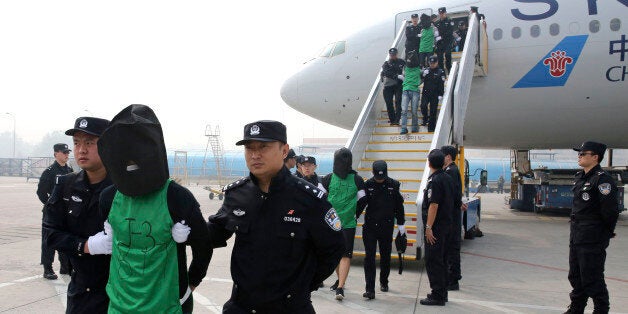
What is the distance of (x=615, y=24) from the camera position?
38.5 feet

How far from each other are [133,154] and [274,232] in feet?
2.69

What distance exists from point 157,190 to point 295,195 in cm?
72

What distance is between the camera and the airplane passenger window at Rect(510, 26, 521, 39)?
39.8ft

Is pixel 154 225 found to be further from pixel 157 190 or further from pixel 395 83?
pixel 395 83

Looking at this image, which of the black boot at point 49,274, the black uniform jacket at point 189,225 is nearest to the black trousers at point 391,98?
the black boot at point 49,274

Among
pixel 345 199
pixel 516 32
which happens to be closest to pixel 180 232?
pixel 345 199

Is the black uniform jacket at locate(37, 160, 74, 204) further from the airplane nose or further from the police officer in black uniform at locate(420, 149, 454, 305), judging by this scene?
the airplane nose

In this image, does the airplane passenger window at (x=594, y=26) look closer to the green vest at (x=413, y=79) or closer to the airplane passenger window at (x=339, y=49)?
the green vest at (x=413, y=79)

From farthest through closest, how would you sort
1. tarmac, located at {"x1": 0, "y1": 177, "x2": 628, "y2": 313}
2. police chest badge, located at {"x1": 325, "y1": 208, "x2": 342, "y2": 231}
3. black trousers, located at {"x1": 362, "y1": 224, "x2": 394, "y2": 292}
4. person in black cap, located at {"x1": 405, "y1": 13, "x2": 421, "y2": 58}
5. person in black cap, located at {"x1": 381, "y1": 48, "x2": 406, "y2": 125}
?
person in black cap, located at {"x1": 405, "y1": 13, "x2": 421, "y2": 58} < person in black cap, located at {"x1": 381, "y1": 48, "x2": 406, "y2": 125} < black trousers, located at {"x1": 362, "y1": 224, "x2": 394, "y2": 292} < tarmac, located at {"x1": 0, "y1": 177, "x2": 628, "y2": 313} < police chest badge, located at {"x1": 325, "y1": 208, "x2": 342, "y2": 231}

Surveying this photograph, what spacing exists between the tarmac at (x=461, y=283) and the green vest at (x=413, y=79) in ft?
11.2

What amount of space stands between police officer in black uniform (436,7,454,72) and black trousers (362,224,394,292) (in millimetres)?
6124

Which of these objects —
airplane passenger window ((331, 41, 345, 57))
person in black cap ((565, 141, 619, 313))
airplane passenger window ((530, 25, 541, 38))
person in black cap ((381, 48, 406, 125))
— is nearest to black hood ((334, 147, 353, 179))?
person in black cap ((565, 141, 619, 313))

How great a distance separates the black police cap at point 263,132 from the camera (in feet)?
8.56

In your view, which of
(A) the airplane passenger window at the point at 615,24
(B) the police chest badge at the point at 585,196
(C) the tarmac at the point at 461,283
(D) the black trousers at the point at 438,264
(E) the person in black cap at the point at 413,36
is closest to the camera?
(B) the police chest badge at the point at 585,196
